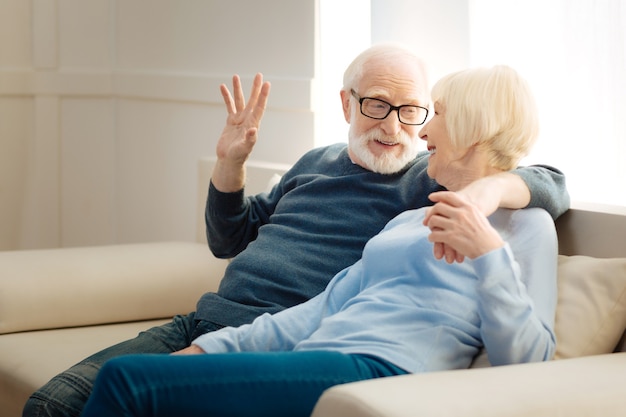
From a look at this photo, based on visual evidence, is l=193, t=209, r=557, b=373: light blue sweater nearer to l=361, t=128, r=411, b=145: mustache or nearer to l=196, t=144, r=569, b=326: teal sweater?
l=196, t=144, r=569, b=326: teal sweater

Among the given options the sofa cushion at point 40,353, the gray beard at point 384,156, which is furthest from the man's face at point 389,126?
the sofa cushion at point 40,353

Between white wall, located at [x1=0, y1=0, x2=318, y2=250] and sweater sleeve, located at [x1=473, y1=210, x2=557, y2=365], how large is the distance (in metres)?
2.03

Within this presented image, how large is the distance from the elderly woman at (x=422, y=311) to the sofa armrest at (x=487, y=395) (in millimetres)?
134

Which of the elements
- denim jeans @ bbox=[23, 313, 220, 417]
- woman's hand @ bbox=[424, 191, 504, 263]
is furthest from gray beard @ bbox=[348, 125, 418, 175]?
woman's hand @ bbox=[424, 191, 504, 263]

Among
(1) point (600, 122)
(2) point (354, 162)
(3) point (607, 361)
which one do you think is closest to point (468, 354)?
(3) point (607, 361)

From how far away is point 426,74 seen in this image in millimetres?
2445

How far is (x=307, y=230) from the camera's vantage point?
241cm

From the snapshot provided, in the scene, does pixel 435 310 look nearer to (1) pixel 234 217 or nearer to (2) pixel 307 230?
(2) pixel 307 230

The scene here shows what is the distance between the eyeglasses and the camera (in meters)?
2.40

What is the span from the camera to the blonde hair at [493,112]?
194 centimetres

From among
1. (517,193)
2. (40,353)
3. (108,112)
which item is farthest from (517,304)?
(108,112)

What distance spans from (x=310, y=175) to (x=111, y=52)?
216 cm

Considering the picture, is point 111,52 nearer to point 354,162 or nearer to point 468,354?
point 354,162

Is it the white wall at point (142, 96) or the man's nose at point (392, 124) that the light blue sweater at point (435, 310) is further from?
the white wall at point (142, 96)
